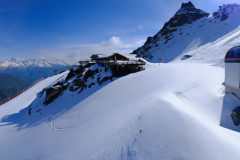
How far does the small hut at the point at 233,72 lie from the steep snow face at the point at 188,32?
1749 inches

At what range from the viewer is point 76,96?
21.0 meters

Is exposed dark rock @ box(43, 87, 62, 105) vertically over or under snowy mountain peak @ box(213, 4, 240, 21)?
under

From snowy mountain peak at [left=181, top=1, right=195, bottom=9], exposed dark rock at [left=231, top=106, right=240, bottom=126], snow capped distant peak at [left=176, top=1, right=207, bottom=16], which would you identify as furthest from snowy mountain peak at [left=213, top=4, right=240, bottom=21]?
exposed dark rock at [left=231, top=106, right=240, bottom=126]

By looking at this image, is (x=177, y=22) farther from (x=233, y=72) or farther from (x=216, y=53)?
(x=233, y=72)

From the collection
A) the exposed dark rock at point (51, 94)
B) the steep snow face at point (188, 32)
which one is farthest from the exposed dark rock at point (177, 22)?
the exposed dark rock at point (51, 94)

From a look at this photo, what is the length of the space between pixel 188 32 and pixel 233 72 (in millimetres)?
77672

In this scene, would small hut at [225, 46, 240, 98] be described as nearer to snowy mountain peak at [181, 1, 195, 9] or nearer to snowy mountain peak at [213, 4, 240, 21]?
snowy mountain peak at [213, 4, 240, 21]

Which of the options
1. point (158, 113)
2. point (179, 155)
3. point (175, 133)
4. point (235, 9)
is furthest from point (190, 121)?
point (235, 9)

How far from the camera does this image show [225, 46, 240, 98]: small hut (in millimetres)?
9913

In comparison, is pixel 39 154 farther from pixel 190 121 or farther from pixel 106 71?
pixel 106 71

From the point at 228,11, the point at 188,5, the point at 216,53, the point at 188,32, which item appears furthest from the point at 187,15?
the point at 216,53

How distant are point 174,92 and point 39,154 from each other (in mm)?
12555

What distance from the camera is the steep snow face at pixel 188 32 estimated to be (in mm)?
55969

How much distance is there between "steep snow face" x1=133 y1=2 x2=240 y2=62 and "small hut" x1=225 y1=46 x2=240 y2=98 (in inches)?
1749
